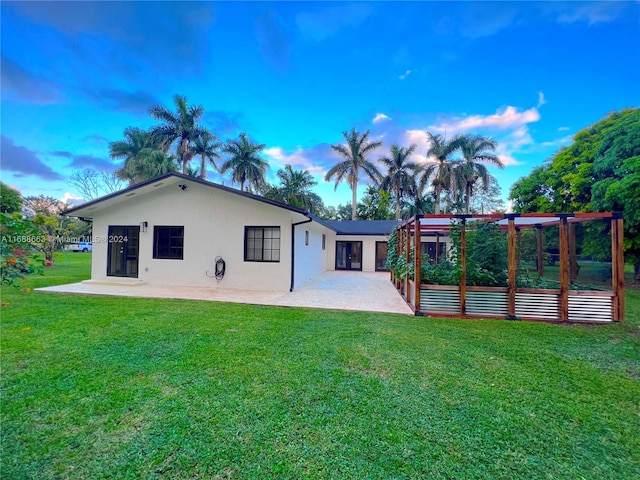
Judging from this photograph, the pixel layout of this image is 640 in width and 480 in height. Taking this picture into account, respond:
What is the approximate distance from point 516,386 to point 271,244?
6973 millimetres

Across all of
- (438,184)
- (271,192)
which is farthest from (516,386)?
(271,192)

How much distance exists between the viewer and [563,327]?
207 inches

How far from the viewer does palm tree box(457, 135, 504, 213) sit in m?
22.5

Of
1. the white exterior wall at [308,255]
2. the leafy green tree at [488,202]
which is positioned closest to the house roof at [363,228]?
the white exterior wall at [308,255]

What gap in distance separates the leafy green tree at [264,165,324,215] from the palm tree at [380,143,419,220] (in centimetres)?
708

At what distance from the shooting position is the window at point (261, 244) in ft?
28.6

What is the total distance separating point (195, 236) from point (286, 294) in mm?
3744

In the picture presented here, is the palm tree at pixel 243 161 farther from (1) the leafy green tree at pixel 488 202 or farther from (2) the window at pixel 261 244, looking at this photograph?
(1) the leafy green tree at pixel 488 202

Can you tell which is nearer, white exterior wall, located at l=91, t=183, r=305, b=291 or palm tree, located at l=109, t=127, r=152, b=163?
white exterior wall, located at l=91, t=183, r=305, b=291

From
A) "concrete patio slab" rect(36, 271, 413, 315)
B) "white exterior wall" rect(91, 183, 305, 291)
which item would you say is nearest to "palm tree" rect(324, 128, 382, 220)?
"concrete patio slab" rect(36, 271, 413, 315)

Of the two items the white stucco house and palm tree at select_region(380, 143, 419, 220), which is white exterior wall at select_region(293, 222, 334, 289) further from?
palm tree at select_region(380, 143, 419, 220)

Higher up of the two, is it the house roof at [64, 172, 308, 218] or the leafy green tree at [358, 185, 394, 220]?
the leafy green tree at [358, 185, 394, 220]

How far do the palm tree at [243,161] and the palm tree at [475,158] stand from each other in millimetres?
17301

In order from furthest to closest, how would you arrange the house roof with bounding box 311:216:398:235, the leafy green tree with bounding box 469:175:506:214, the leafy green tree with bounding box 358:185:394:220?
the leafy green tree with bounding box 469:175:506:214
the leafy green tree with bounding box 358:185:394:220
the house roof with bounding box 311:216:398:235
